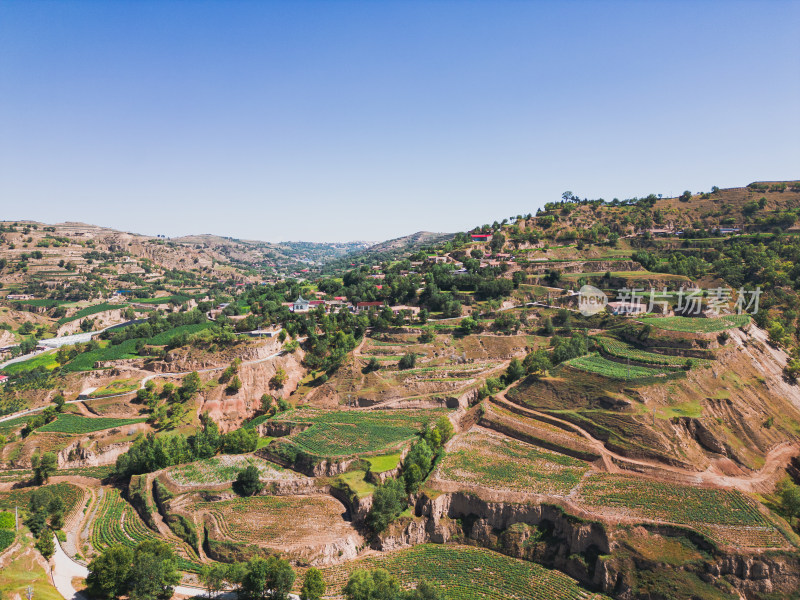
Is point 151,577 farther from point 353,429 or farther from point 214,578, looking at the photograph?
point 353,429

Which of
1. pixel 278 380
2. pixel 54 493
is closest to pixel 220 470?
pixel 54 493

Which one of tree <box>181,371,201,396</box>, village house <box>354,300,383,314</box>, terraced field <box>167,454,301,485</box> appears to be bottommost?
terraced field <box>167,454,301,485</box>

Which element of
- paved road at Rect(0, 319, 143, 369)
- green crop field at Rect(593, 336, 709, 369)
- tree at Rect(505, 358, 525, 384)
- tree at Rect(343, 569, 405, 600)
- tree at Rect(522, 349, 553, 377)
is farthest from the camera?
paved road at Rect(0, 319, 143, 369)

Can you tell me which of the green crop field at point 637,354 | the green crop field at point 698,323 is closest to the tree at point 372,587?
the green crop field at point 637,354

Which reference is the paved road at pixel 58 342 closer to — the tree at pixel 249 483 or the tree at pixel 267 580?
the tree at pixel 249 483

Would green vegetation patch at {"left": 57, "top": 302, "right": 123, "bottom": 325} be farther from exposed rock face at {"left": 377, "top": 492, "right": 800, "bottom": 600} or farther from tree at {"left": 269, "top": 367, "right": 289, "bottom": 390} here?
exposed rock face at {"left": 377, "top": 492, "right": 800, "bottom": 600}

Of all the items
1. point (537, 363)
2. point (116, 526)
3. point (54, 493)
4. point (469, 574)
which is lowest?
point (116, 526)

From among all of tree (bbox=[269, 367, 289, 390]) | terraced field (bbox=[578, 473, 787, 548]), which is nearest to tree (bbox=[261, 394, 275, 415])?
tree (bbox=[269, 367, 289, 390])
